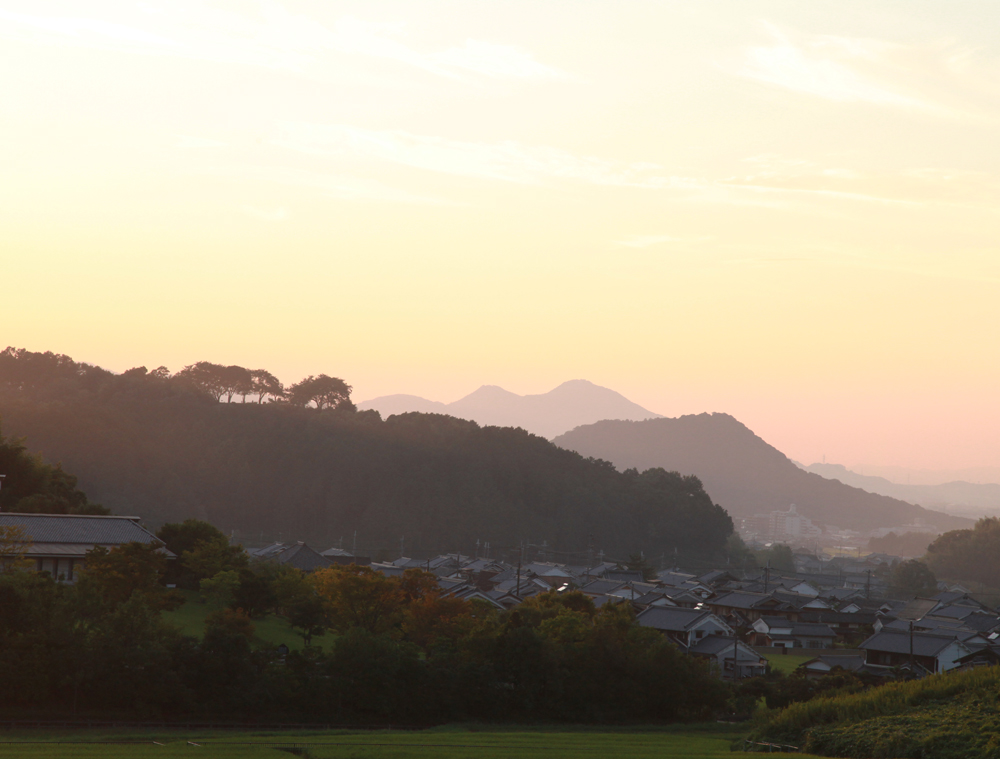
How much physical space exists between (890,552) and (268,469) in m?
89.5

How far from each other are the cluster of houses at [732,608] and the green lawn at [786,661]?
647mm

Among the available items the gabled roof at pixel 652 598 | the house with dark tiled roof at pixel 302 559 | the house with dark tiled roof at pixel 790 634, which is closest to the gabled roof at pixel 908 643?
the house with dark tiled roof at pixel 790 634

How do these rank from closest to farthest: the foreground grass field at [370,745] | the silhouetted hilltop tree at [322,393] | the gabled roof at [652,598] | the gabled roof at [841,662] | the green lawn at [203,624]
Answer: the foreground grass field at [370,745] < the green lawn at [203,624] < the gabled roof at [841,662] < the gabled roof at [652,598] < the silhouetted hilltop tree at [322,393]

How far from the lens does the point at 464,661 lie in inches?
773

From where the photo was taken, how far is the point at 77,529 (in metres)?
24.3

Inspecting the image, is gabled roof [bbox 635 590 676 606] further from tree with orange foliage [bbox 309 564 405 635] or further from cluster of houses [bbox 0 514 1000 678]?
tree with orange foliage [bbox 309 564 405 635]

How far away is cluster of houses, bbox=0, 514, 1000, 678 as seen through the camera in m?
24.5

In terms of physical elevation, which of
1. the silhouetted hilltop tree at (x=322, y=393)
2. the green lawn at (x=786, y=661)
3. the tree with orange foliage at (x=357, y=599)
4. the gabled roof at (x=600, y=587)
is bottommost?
the green lawn at (x=786, y=661)

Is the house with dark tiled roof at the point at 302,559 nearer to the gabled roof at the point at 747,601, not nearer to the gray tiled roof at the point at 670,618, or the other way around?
the gray tiled roof at the point at 670,618

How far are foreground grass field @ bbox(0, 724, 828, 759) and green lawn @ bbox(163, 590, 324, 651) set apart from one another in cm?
468

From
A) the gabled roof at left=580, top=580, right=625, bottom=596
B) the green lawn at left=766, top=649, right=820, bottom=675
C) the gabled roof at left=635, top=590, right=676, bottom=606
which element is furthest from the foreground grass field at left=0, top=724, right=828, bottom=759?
the gabled roof at left=580, top=580, right=625, bottom=596

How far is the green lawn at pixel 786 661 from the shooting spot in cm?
2995

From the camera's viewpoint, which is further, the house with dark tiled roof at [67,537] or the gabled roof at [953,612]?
the gabled roof at [953,612]

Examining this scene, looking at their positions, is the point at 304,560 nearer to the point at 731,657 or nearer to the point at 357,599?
the point at 357,599
